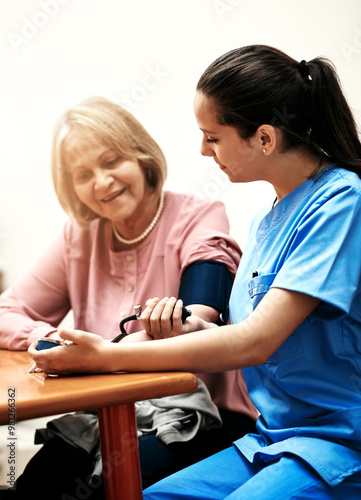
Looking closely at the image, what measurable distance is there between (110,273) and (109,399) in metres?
0.87

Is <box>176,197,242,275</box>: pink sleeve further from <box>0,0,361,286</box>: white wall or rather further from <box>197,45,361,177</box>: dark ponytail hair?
<box>197,45,361,177</box>: dark ponytail hair

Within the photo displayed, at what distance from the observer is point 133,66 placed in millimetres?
2127

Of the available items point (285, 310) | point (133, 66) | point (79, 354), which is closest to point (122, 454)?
point (79, 354)

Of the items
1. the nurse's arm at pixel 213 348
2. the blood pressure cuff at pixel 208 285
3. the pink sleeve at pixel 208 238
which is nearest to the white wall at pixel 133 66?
the pink sleeve at pixel 208 238

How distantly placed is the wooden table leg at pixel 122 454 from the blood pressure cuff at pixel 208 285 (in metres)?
0.45

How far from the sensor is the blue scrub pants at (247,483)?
2.74ft

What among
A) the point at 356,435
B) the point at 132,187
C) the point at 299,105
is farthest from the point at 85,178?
the point at 356,435

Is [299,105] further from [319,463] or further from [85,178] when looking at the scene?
[85,178]

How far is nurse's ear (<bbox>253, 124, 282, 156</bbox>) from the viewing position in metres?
1.01

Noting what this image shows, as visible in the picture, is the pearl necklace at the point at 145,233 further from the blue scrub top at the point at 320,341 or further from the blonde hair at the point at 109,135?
the blue scrub top at the point at 320,341

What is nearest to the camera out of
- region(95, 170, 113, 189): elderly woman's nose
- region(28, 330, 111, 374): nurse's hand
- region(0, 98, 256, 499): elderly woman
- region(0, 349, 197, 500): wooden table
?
region(0, 349, 197, 500): wooden table

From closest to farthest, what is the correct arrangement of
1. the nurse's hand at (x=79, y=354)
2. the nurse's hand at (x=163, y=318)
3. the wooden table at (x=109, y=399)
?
1. the wooden table at (x=109, y=399)
2. the nurse's hand at (x=79, y=354)
3. the nurse's hand at (x=163, y=318)

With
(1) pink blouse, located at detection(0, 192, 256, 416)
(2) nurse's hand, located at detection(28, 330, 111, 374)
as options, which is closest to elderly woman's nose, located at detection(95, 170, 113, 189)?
(1) pink blouse, located at detection(0, 192, 256, 416)

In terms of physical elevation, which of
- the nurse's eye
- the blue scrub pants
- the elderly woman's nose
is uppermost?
the nurse's eye
